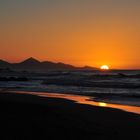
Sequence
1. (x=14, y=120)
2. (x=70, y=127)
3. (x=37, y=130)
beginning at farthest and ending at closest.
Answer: (x=14, y=120), (x=70, y=127), (x=37, y=130)

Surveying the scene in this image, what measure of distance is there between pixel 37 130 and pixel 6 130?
32.5 inches

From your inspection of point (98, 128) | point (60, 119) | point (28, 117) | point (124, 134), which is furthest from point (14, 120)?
point (124, 134)

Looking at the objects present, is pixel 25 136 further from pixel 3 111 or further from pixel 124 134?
pixel 3 111

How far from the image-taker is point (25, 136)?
339 inches

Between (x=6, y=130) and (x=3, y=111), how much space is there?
12.3ft

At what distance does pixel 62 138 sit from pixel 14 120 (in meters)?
2.70

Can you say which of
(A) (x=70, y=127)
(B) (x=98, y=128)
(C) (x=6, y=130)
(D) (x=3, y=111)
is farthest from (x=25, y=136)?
(D) (x=3, y=111)

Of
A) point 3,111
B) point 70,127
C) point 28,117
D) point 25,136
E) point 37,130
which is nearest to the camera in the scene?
point 25,136

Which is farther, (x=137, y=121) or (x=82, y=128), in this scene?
(x=137, y=121)

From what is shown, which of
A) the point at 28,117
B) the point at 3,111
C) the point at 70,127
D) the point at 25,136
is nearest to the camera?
the point at 25,136

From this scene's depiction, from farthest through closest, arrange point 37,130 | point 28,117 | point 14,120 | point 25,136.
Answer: point 28,117, point 14,120, point 37,130, point 25,136

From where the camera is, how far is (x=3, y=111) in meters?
12.8

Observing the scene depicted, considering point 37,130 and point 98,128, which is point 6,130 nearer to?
point 37,130

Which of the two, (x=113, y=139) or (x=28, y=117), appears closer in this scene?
(x=113, y=139)
